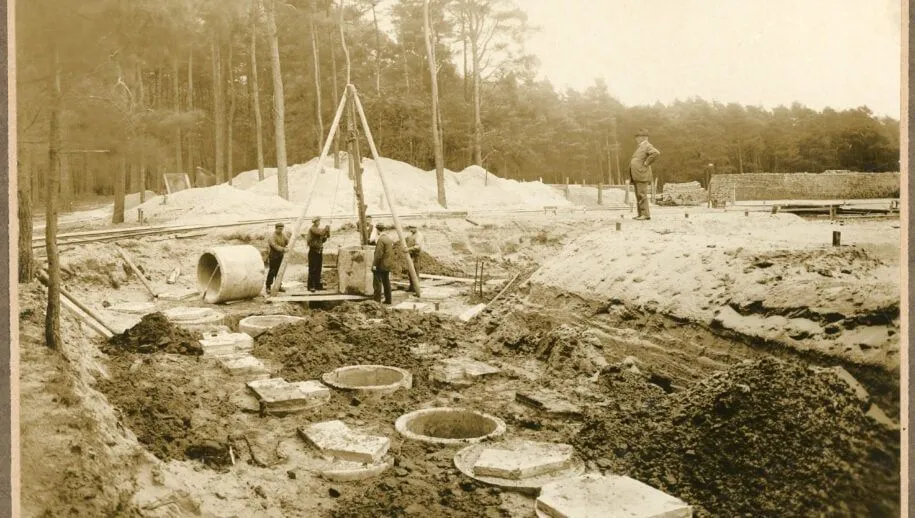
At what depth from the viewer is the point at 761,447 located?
12.2ft

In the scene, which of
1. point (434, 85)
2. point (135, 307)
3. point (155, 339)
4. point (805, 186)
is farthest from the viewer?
point (434, 85)

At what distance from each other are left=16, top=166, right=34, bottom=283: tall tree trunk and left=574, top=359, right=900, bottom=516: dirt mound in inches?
154

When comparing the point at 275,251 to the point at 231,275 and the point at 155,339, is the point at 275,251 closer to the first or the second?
the point at 231,275

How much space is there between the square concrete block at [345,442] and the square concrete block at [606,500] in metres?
1.19

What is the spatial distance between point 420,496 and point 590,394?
91.4 inches

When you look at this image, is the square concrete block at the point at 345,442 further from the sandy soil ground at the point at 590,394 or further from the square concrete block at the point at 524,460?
the square concrete block at the point at 524,460

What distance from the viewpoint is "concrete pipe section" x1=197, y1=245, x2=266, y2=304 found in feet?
31.0

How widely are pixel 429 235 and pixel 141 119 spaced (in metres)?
10.7

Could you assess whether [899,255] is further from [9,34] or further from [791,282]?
[9,34]

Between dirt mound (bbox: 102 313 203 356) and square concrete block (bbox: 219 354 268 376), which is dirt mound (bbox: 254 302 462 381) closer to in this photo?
square concrete block (bbox: 219 354 268 376)

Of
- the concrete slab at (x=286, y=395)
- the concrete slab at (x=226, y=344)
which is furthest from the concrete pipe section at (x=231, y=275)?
the concrete slab at (x=286, y=395)

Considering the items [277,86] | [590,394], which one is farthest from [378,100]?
[590,394]

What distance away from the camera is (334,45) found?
63.4 ft

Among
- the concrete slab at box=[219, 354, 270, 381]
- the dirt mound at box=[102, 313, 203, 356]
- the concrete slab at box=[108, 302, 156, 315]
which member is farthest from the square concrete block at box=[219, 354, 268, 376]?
the concrete slab at box=[108, 302, 156, 315]
